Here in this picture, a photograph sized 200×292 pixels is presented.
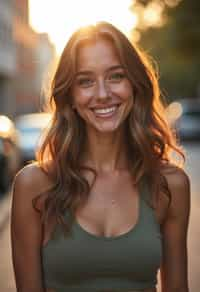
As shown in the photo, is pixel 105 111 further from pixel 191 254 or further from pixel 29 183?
pixel 191 254

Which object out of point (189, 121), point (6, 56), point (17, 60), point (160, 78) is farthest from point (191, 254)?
point (17, 60)

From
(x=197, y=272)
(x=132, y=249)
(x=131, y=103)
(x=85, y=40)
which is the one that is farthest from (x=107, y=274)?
(x=197, y=272)

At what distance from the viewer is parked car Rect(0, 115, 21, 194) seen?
594 inches

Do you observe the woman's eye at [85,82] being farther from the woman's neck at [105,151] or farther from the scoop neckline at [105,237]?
the scoop neckline at [105,237]

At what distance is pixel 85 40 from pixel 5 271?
5.99 meters

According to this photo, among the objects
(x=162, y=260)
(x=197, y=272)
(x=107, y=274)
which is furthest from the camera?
(x=197, y=272)

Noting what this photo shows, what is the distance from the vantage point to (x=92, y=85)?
2777 millimetres

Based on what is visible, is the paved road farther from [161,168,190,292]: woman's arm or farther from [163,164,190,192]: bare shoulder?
[163,164,190,192]: bare shoulder

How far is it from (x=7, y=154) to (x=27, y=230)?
42.2 ft

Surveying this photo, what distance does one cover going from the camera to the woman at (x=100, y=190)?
2.71m

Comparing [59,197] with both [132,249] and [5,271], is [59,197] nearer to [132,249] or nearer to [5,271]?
[132,249]

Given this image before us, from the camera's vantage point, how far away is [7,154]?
50.8 ft

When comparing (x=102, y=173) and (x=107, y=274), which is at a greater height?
(x=102, y=173)

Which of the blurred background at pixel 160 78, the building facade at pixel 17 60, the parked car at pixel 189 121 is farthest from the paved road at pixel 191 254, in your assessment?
the building facade at pixel 17 60
